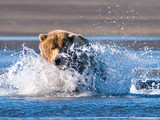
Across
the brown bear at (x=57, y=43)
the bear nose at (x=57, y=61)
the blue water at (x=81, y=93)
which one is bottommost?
the blue water at (x=81, y=93)

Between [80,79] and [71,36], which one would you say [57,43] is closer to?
[71,36]

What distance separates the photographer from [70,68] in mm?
11961

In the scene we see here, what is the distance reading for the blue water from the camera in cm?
959

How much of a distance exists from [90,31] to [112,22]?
5.92 m

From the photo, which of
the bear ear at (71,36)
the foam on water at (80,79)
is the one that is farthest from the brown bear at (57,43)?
the foam on water at (80,79)

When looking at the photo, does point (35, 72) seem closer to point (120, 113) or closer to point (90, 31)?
point (120, 113)

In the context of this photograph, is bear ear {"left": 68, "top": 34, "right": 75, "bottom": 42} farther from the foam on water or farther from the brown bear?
the foam on water

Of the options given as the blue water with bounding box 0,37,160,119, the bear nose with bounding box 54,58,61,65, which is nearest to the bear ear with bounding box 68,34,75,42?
the blue water with bounding box 0,37,160,119

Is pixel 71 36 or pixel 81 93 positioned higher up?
pixel 71 36

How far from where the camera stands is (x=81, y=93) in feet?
37.7

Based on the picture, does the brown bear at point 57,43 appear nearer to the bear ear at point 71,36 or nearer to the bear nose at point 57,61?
the bear ear at point 71,36

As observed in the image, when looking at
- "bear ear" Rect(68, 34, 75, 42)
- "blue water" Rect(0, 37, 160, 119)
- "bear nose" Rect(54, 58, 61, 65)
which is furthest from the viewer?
"bear ear" Rect(68, 34, 75, 42)

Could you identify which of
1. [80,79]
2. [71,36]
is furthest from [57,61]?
[71,36]

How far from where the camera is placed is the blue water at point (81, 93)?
9.59 metres
